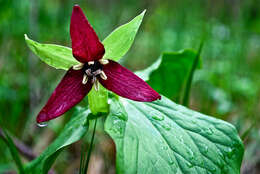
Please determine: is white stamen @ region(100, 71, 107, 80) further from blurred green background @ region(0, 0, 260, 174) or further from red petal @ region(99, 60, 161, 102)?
blurred green background @ region(0, 0, 260, 174)

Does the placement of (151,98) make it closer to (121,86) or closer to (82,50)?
(121,86)

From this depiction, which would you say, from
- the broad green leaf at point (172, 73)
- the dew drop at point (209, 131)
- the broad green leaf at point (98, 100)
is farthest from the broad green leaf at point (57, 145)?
the broad green leaf at point (172, 73)

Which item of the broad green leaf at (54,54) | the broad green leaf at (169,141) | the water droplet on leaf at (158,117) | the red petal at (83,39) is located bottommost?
the broad green leaf at (169,141)

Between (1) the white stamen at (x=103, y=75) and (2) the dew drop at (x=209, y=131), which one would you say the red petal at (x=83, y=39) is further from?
(2) the dew drop at (x=209, y=131)

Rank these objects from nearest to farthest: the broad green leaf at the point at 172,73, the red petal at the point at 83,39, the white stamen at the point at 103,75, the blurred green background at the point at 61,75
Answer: the red petal at the point at 83,39, the white stamen at the point at 103,75, the broad green leaf at the point at 172,73, the blurred green background at the point at 61,75

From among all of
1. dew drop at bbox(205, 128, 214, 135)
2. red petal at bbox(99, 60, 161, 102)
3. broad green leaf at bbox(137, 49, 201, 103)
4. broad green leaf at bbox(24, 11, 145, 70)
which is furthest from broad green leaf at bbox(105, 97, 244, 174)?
broad green leaf at bbox(137, 49, 201, 103)

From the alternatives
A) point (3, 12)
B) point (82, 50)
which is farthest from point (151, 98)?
point (3, 12)

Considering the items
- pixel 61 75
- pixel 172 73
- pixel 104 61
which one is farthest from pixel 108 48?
pixel 61 75
